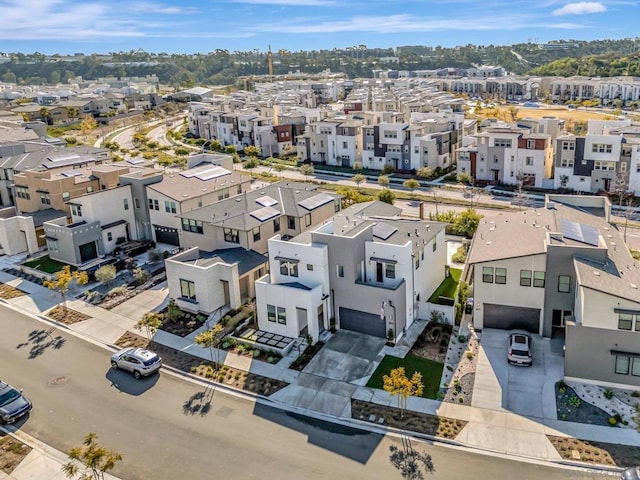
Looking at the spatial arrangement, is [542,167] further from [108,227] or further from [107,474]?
[107,474]

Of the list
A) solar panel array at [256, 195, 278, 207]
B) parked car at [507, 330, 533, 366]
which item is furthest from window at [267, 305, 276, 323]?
parked car at [507, 330, 533, 366]

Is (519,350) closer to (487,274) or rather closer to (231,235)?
(487,274)

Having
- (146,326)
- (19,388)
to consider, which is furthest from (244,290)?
(19,388)

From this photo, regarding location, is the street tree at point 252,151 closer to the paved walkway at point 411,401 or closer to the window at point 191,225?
the window at point 191,225

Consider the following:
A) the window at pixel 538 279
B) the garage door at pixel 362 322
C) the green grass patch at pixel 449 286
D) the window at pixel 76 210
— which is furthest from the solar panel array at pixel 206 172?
the window at pixel 538 279

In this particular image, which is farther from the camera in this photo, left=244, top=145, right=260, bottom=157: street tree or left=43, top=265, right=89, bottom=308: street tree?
left=244, top=145, right=260, bottom=157: street tree

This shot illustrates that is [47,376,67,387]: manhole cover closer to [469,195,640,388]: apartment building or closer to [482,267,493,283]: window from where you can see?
[469,195,640,388]: apartment building
